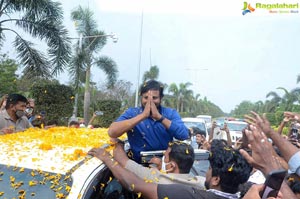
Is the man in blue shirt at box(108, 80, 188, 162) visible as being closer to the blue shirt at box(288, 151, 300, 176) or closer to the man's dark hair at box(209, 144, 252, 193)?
the man's dark hair at box(209, 144, 252, 193)

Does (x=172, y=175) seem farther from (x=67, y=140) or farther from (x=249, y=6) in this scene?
(x=249, y=6)

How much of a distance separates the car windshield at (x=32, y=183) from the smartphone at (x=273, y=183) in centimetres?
128

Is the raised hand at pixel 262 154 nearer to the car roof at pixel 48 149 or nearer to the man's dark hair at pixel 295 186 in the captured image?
the man's dark hair at pixel 295 186

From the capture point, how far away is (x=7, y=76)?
29656 millimetres

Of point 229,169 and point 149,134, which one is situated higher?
point 149,134

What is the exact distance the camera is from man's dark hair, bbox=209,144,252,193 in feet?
8.89

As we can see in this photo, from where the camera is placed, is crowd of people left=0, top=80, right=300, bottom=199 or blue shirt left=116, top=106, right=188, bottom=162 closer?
crowd of people left=0, top=80, right=300, bottom=199

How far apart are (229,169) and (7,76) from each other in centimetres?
2954

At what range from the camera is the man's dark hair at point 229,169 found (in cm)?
271

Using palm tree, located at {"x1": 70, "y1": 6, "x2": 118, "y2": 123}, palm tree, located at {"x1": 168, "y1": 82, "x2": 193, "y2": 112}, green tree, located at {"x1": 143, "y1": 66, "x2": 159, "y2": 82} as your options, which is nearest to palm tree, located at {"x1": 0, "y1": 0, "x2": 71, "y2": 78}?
palm tree, located at {"x1": 70, "y1": 6, "x2": 118, "y2": 123}

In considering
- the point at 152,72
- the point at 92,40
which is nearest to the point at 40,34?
the point at 92,40

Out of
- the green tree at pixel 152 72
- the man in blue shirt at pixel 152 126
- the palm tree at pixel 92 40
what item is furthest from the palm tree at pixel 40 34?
the green tree at pixel 152 72

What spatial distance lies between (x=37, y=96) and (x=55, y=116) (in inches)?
57.8

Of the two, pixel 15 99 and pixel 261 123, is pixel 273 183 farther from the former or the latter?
pixel 15 99
